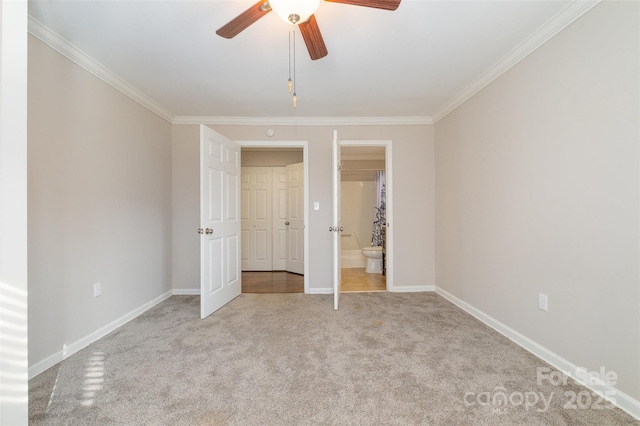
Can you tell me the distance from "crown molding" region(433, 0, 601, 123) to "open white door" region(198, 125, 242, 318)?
2754mm

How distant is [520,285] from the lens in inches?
86.1

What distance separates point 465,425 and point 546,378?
2.65 feet

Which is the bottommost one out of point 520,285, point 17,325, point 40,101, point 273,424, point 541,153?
point 273,424

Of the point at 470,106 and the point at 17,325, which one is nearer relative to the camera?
the point at 17,325

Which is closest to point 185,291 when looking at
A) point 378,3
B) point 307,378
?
point 307,378

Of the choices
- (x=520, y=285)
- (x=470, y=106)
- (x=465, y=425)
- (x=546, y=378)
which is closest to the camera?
(x=465, y=425)

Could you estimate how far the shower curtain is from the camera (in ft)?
18.4

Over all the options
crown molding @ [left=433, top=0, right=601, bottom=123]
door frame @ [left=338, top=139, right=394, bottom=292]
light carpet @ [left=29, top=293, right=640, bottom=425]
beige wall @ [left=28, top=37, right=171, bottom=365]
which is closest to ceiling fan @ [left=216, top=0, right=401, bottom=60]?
crown molding @ [left=433, top=0, right=601, bottom=123]

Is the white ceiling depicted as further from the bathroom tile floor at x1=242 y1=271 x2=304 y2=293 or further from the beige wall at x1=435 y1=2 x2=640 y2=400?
the bathroom tile floor at x1=242 y1=271 x2=304 y2=293

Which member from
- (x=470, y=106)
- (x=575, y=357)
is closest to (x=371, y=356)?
(x=575, y=357)

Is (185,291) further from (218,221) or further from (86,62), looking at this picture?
(86,62)

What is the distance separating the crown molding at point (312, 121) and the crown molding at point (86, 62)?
0.71 meters

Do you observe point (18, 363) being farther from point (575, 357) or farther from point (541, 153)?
point (541, 153)

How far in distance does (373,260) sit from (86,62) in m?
4.47
